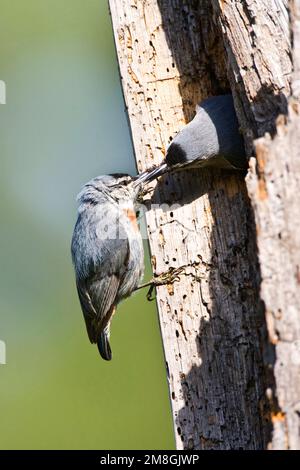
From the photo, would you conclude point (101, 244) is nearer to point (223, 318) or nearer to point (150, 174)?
point (150, 174)

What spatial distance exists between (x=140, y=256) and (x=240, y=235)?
1290mm

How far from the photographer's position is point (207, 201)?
423 cm

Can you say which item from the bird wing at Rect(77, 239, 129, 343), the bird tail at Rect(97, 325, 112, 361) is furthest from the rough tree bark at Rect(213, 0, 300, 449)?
the bird tail at Rect(97, 325, 112, 361)

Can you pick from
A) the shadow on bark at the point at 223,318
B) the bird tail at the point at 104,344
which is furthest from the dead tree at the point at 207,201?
the bird tail at the point at 104,344

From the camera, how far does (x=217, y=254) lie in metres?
4.07

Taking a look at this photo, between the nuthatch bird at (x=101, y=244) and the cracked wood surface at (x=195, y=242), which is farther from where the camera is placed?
the nuthatch bird at (x=101, y=244)

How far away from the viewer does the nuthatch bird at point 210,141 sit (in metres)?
4.21

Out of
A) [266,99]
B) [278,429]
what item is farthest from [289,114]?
[278,429]

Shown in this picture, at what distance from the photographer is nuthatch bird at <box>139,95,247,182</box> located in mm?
4211

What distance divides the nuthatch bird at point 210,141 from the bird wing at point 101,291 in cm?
95

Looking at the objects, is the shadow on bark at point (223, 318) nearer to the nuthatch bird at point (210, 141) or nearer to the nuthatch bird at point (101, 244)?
the nuthatch bird at point (210, 141)

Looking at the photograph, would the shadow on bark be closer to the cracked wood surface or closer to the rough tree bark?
the cracked wood surface

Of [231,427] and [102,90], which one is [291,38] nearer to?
[231,427]

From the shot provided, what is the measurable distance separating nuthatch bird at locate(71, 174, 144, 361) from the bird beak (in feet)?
1.74
